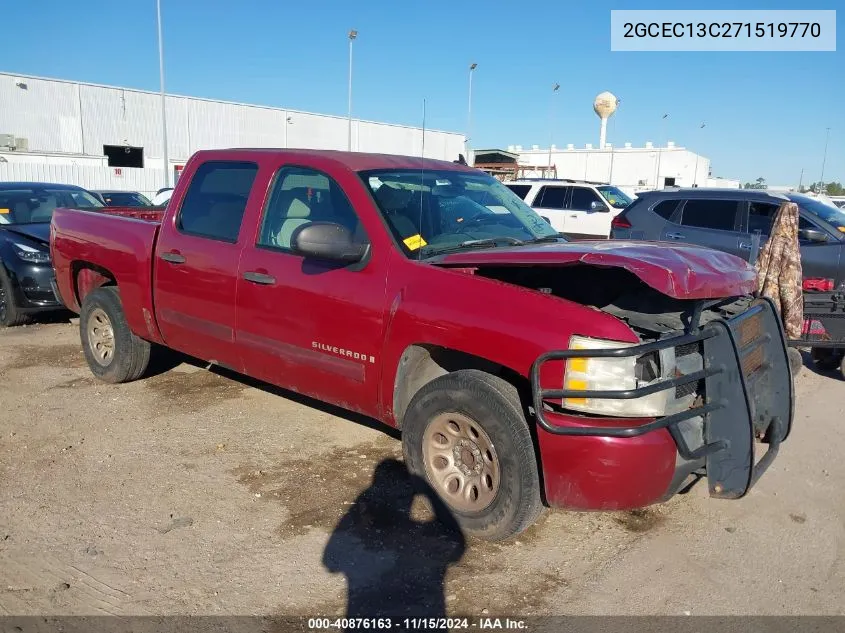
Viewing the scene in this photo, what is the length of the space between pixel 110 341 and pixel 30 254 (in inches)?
118

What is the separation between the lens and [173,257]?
4969mm

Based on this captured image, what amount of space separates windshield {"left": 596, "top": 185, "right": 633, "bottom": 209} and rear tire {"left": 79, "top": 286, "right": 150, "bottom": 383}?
11967 millimetres

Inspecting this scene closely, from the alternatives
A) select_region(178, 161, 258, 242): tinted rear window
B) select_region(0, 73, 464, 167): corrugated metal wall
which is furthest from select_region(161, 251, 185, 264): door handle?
select_region(0, 73, 464, 167): corrugated metal wall

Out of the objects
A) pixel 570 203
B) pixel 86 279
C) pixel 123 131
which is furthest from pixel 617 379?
pixel 123 131

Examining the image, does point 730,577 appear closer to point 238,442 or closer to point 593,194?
point 238,442

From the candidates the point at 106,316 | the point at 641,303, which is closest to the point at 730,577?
the point at 641,303

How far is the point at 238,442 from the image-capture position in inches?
189

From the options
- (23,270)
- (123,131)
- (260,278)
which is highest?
(123,131)

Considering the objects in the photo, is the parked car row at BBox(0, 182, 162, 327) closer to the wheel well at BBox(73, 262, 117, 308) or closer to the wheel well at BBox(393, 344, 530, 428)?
the wheel well at BBox(73, 262, 117, 308)

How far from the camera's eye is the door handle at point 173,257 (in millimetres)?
4906

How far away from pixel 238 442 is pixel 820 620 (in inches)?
139

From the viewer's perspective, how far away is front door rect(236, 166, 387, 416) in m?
3.85

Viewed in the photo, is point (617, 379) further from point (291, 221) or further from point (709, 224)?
point (709, 224)

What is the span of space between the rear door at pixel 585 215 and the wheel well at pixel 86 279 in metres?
10.8
